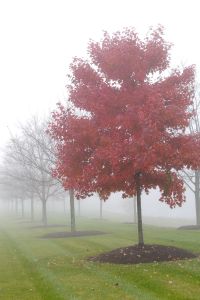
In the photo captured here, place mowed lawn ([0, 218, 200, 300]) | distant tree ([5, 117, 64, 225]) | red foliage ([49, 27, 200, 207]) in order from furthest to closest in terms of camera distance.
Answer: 1. distant tree ([5, 117, 64, 225])
2. red foliage ([49, 27, 200, 207])
3. mowed lawn ([0, 218, 200, 300])

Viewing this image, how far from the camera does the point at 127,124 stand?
1530cm

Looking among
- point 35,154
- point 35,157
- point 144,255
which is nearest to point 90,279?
point 144,255

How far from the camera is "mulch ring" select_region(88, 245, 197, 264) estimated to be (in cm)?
1517

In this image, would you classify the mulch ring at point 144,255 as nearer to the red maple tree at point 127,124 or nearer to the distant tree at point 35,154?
the red maple tree at point 127,124

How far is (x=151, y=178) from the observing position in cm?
1658

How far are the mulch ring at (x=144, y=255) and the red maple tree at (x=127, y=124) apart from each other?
67.6 inches

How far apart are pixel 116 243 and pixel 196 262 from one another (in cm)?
848

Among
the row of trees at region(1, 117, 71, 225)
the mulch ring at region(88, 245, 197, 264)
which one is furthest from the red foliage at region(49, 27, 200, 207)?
the row of trees at region(1, 117, 71, 225)

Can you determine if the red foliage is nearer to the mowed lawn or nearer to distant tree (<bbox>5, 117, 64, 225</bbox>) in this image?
the mowed lawn

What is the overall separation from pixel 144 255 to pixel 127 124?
4.35 m

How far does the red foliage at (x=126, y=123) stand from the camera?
14.8 m

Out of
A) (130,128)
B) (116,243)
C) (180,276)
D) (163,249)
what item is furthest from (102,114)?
(116,243)

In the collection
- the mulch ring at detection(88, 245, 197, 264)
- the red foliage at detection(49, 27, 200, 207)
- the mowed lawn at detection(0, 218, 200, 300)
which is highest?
the red foliage at detection(49, 27, 200, 207)

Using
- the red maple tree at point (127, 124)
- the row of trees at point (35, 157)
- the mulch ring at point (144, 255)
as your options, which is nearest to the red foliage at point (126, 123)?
the red maple tree at point (127, 124)
